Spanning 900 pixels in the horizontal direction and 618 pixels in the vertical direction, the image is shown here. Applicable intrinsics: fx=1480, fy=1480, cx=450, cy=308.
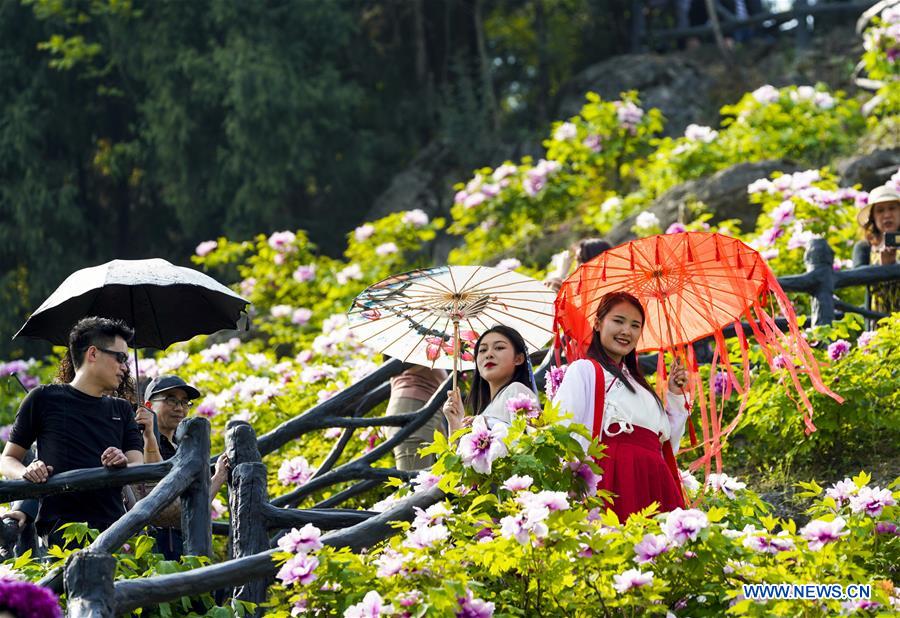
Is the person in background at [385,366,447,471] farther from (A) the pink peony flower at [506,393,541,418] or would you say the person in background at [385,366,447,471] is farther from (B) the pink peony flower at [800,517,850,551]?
(B) the pink peony flower at [800,517,850,551]

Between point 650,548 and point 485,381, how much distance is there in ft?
5.16

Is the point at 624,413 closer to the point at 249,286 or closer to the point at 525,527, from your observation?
the point at 525,527

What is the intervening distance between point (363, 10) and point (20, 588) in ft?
47.0

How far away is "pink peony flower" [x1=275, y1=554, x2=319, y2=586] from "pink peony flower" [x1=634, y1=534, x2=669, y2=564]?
874mm

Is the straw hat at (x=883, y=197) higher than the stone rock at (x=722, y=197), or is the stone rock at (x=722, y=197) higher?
the straw hat at (x=883, y=197)

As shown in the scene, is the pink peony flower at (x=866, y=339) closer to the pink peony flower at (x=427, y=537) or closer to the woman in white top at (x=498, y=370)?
the woman in white top at (x=498, y=370)

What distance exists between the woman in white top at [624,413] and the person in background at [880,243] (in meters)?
3.05

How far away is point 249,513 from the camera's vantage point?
Result: 4996mm

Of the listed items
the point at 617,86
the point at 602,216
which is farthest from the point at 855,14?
the point at 602,216

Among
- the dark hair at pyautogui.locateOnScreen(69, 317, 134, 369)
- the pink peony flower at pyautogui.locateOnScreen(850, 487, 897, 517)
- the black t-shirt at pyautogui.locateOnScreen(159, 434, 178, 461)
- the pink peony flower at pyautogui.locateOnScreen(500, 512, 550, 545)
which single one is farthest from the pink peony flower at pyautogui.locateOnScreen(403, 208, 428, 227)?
the pink peony flower at pyautogui.locateOnScreen(500, 512, 550, 545)

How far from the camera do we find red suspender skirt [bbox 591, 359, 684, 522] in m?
4.81

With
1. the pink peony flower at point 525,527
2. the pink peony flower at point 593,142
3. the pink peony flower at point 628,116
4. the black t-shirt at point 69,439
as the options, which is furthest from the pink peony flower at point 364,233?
the pink peony flower at point 525,527

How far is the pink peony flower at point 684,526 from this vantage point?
3945 millimetres

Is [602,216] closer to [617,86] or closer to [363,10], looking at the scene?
[617,86]
